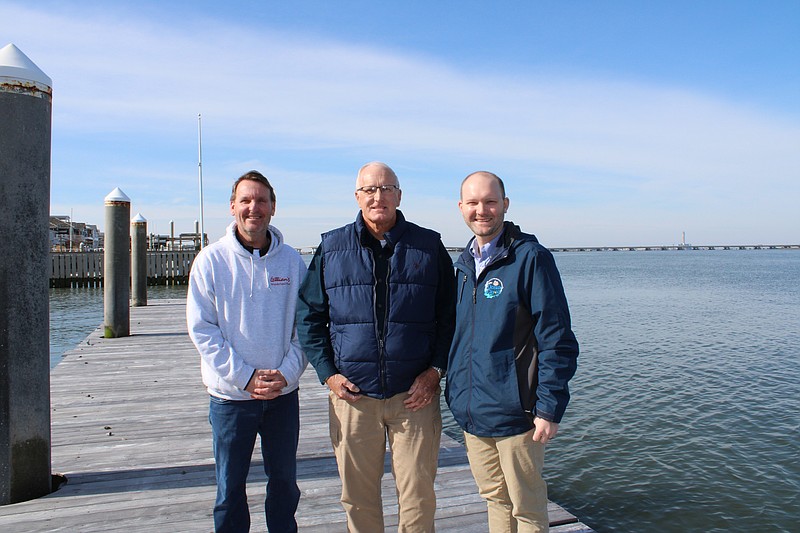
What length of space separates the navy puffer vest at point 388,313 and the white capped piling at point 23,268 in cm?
204

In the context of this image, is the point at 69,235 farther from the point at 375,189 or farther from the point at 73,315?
the point at 375,189

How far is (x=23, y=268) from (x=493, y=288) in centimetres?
287

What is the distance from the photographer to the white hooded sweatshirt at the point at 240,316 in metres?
2.83

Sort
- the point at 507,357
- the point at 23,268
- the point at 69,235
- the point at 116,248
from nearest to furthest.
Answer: the point at 507,357
the point at 23,268
the point at 116,248
the point at 69,235

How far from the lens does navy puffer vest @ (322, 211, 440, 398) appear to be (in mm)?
2783

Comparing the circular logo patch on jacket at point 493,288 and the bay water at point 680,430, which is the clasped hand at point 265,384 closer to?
the circular logo patch on jacket at point 493,288

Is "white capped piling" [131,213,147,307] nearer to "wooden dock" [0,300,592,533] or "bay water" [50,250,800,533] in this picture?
"bay water" [50,250,800,533]

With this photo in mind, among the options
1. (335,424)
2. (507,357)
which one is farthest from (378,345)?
(507,357)

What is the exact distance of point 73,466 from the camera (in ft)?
14.4

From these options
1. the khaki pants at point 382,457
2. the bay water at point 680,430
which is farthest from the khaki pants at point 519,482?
the bay water at point 680,430

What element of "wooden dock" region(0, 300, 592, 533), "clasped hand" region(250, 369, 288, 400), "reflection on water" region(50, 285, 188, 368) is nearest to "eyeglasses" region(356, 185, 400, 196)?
"clasped hand" region(250, 369, 288, 400)

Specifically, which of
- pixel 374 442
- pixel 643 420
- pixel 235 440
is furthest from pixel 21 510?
pixel 643 420

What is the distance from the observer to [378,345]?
2.79 meters

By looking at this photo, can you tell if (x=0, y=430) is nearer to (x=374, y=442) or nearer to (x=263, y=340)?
(x=263, y=340)
